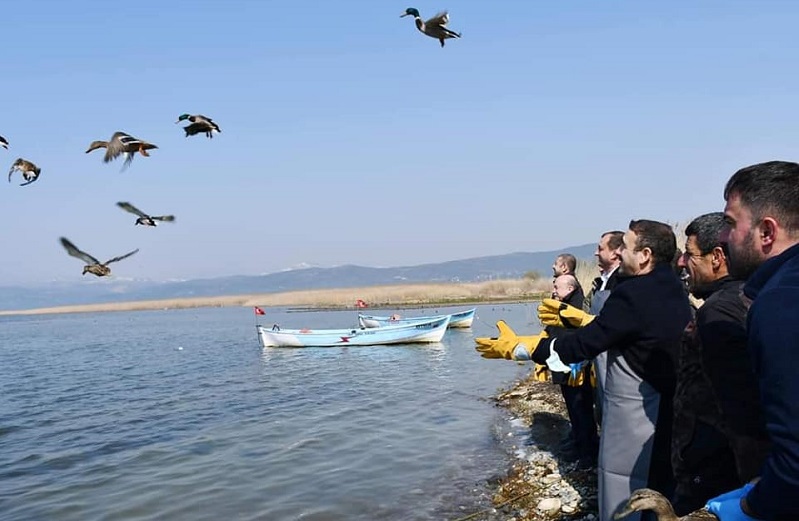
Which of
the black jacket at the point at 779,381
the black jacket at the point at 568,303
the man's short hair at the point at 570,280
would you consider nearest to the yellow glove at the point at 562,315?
the black jacket at the point at 568,303

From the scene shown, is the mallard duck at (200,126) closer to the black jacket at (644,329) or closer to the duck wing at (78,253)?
the duck wing at (78,253)

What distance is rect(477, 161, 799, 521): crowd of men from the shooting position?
197 cm

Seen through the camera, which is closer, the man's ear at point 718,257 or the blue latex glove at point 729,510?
the blue latex glove at point 729,510

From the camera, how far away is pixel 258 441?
12.7 meters

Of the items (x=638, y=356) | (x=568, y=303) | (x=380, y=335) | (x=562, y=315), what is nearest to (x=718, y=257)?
(x=638, y=356)

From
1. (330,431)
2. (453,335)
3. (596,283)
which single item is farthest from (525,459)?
(453,335)

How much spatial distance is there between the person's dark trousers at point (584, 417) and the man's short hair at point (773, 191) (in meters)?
5.31

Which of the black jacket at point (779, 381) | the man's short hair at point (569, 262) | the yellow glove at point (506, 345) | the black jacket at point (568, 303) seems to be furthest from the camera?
the man's short hair at point (569, 262)

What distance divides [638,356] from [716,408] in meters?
1.09

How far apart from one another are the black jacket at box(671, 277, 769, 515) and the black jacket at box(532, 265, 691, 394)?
1.46 feet

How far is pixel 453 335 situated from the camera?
36.4m

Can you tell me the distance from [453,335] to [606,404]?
32102 mm

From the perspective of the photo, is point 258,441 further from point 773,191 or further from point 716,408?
point 773,191

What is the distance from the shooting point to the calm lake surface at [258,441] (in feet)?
29.2
